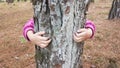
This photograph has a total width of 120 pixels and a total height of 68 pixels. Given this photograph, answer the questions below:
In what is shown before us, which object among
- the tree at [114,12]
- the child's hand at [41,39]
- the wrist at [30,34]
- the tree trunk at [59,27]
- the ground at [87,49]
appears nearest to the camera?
the tree trunk at [59,27]

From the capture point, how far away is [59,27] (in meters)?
2.86

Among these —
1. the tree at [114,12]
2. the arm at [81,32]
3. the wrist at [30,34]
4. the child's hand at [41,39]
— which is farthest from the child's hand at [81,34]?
the tree at [114,12]

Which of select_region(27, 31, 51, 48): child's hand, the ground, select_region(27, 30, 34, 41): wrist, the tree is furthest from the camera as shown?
the tree

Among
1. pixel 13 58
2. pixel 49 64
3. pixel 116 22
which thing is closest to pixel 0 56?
pixel 13 58

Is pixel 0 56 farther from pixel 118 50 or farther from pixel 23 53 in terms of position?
pixel 118 50

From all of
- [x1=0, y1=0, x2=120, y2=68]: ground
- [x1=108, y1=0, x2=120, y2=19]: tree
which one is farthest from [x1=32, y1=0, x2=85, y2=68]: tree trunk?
[x1=108, y1=0, x2=120, y2=19]: tree

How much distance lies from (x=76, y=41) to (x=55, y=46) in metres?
0.25

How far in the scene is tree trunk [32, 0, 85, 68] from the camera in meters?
2.79

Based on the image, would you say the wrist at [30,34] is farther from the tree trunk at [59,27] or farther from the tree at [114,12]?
the tree at [114,12]

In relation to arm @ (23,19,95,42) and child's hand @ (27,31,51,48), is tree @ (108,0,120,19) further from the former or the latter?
child's hand @ (27,31,51,48)

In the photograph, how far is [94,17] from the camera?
896 centimetres

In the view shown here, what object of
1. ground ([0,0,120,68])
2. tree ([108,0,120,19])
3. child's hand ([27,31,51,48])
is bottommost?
ground ([0,0,120,68])

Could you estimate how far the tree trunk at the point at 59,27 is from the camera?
279 centimetres

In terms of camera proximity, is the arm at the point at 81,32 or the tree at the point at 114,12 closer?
the arm at the point at 81,32
